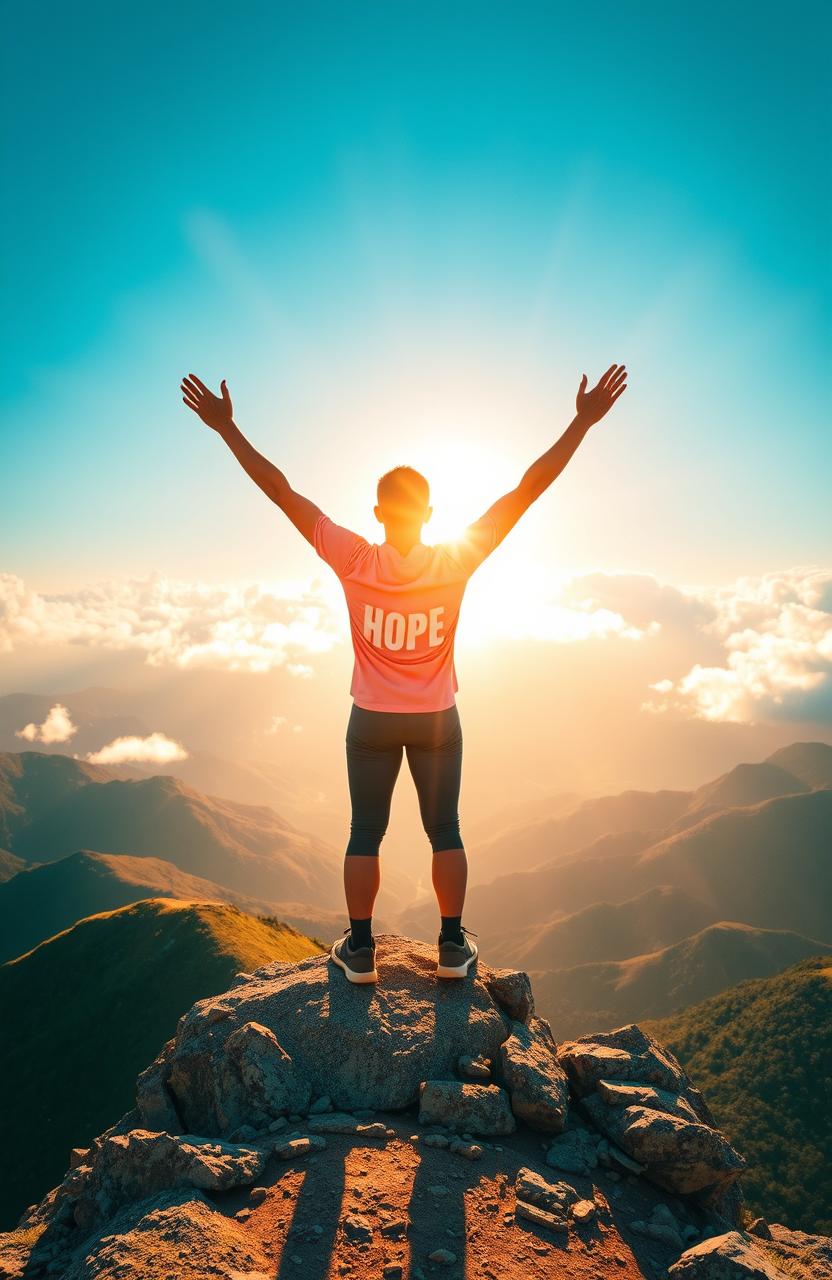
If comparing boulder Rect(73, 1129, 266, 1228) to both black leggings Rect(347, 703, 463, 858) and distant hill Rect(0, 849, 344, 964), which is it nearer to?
black leggings Rect(347, 703, 463, 858)

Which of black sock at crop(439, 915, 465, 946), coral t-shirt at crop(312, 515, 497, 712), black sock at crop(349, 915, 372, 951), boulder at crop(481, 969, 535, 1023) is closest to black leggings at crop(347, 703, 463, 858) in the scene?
coral t-shirt at crop(312, 515, 497, 712)

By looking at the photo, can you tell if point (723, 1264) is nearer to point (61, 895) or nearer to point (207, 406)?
point (207, 406)

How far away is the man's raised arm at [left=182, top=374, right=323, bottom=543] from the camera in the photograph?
5730mm

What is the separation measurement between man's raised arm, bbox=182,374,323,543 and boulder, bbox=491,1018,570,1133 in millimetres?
5140

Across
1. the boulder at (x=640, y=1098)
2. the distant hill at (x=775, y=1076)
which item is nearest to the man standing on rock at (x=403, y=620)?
the boulder at (x=640, y=1098)

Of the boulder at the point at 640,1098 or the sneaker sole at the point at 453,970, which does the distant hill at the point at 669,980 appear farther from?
the sneaker sole at the point at 453,970

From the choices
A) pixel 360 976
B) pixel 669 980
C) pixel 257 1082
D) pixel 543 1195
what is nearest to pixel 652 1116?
pixel 543 1195

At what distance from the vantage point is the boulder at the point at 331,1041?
5539 millimetres

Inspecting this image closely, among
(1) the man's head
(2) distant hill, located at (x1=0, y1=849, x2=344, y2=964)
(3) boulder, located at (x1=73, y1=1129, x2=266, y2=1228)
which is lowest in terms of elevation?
(2) distant hill, located at (x1=0, y1=849, x2=344, y2=964)

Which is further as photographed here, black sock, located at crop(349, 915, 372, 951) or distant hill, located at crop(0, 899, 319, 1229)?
distant hill, located at crop(0, 899, 319, 1229)

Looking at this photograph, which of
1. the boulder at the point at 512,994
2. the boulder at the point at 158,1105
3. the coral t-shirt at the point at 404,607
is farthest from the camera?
the boulder at the point at 512,994

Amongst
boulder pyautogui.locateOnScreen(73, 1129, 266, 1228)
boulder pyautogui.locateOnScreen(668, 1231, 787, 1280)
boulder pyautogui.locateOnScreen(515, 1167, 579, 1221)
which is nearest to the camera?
boulder pyautogui.locateOnScreen(668, 1231, 787, 1280)

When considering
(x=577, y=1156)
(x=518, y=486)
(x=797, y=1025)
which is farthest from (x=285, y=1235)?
(x=797, y=1025)

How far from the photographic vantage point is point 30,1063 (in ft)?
182
